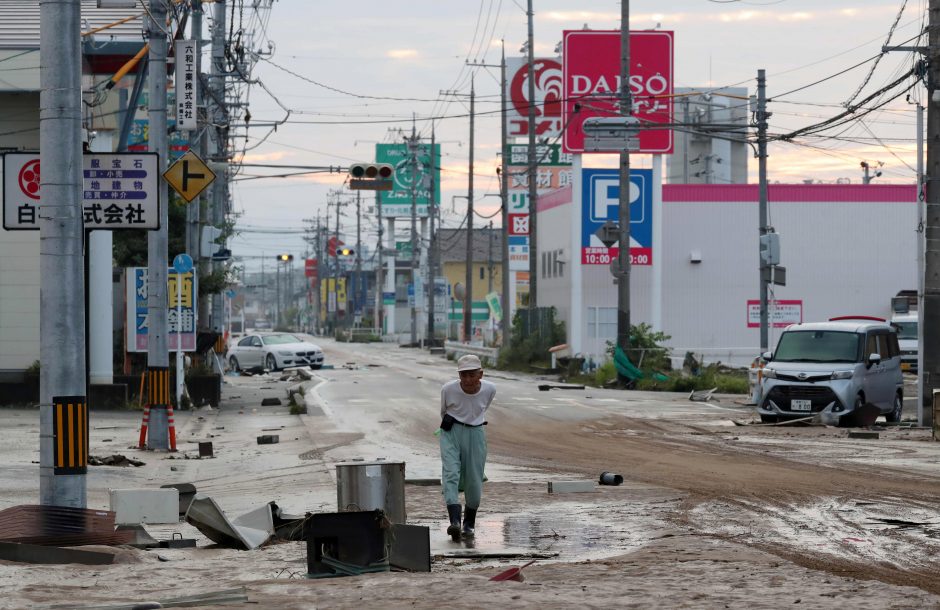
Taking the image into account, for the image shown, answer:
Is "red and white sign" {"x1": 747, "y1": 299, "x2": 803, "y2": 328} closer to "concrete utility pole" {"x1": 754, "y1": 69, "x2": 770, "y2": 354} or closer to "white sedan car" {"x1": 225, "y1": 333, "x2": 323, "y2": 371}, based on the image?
"concrete utility pole" {"x1": 754, "y1": 69, "x2": 770, "y2": 354}

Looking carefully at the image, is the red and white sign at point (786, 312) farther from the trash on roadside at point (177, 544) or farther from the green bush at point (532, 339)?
the trash on roadside at point (177, 544)

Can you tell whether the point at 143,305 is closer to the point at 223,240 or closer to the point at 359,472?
the point at 223,240

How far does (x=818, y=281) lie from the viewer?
52.3 m

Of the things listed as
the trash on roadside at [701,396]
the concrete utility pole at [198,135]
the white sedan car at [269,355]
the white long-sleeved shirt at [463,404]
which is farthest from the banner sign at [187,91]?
the white sedan car at [269,355]

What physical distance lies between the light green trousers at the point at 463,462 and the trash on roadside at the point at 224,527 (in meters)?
1.61

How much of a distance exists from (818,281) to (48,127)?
43806 mm

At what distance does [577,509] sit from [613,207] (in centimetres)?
3608

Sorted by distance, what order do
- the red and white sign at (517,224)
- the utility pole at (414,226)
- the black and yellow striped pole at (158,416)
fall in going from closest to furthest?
the black and yellow striped pole at (158,416) < the red and white sign at (517,224) < the utility pole at (414,226)

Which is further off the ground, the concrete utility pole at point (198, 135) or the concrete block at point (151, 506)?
the concrete utility pole at point (198, 135)

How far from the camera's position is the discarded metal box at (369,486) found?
458 inches

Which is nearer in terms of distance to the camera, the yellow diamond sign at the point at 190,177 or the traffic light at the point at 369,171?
the yellow diamond sign at the point at 190,177

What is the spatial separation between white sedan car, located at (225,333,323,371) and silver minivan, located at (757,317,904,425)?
2825 centimetres

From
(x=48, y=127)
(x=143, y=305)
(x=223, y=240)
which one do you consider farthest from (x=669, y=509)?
(x=223, y=240)

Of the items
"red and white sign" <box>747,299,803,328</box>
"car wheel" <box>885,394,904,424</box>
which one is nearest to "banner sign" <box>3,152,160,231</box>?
"car wheel" <box>885,394,904,424</box>
